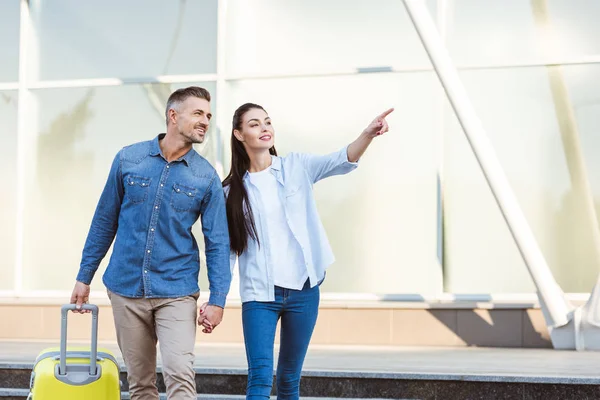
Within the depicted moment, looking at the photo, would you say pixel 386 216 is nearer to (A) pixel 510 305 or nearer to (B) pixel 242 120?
(A) pixel 510 305

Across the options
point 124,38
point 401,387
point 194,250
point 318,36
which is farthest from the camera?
point 124,38

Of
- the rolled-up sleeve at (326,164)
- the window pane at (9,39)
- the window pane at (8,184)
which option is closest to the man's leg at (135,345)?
the rolled-up sleeve at (326,164)

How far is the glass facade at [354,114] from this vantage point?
31.5ft

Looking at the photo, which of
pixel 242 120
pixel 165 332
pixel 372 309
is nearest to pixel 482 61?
pixel 372 309

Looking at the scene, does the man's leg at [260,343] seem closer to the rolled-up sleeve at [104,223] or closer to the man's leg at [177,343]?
the man's leg at [177,343]

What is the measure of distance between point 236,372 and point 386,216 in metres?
3.79

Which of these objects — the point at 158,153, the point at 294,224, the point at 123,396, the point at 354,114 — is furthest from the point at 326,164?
the point at 354,114

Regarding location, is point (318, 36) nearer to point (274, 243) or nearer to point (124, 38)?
point (124, 38)

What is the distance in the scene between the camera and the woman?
4.75 metres

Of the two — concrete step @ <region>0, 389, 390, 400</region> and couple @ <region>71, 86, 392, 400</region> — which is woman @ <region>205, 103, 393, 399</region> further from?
concrete step @ <region>0, 389, 390, 400</region>

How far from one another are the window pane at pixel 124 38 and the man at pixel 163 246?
5.78 metres

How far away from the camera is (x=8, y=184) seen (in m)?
10.9

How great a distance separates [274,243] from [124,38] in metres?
6.42

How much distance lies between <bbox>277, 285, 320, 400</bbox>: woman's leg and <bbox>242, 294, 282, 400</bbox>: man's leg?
0.20 ft
